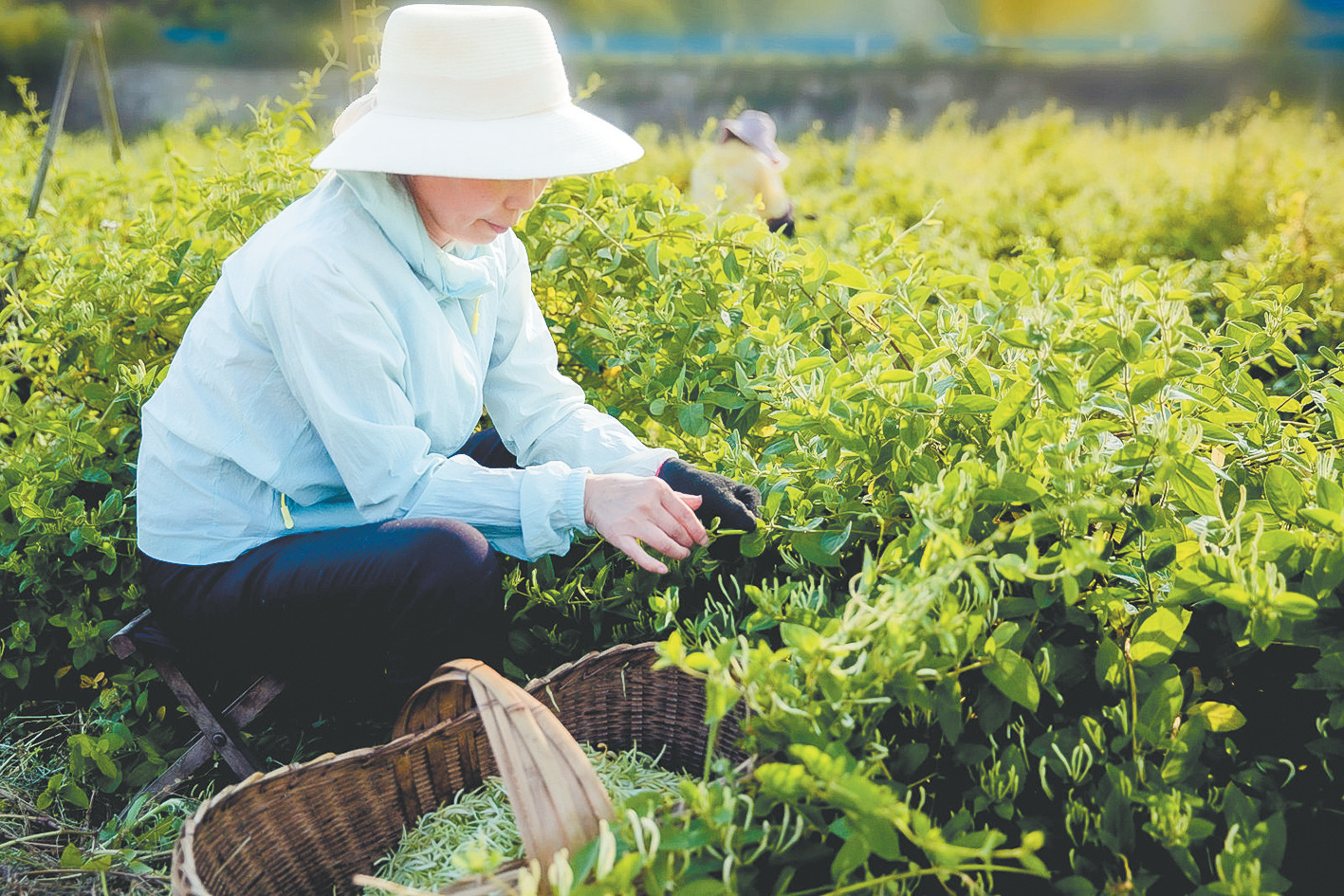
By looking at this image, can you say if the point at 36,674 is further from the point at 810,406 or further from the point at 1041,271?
the point at 1041,271

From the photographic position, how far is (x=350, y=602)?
1656 mm

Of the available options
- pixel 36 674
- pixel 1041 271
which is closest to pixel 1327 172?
pixel 1041 271

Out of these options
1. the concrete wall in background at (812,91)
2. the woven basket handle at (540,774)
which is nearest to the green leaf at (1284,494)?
the woven basket handle at (540,774)

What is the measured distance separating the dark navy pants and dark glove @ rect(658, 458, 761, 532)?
0.33 metres

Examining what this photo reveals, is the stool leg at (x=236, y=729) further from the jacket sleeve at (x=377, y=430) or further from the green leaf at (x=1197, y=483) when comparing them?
the green leaf at (x=1197, y=483)

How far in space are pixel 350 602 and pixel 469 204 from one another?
0.65 metres

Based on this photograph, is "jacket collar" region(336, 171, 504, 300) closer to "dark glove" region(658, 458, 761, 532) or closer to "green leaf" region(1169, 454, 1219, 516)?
"dark glove" region(658, 458, 761, 532)

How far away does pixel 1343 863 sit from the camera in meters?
1.27

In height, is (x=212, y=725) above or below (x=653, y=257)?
below

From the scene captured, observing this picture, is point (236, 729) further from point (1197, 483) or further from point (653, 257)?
point (1197, 483)

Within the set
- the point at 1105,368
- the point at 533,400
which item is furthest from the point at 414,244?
the point at 1105,368

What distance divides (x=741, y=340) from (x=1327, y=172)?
416 centimetres

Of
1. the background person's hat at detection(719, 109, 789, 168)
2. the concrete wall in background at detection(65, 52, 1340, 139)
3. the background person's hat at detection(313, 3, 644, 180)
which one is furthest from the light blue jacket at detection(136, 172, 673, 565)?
the concrete wall in background at detection(65, 52, 1340, 139)

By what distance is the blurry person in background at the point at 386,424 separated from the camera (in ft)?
5.12
